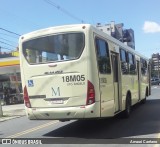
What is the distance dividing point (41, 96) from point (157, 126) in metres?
3.94

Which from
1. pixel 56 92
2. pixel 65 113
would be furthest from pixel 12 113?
pixel 65 113

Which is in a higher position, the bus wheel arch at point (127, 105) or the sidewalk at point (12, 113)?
the bus wheel arch at point (127, 105)

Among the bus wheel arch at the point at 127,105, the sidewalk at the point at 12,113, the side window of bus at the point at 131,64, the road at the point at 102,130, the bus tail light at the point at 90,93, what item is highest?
the side window of bus at the point at 131,64

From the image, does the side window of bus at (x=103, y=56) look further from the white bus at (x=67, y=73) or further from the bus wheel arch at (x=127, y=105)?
the bus wheel arch at (x=127, y=105)

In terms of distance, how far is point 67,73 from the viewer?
35.6ft

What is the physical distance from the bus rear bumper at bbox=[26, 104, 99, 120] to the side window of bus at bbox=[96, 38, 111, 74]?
130 centimetres

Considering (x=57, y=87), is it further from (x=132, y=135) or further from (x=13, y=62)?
(x=13, y=62)

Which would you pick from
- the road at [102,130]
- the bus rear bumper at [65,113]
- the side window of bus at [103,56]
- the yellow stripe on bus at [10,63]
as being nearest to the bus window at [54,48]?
the side window of bus at [103,56]

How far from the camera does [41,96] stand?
11172mm

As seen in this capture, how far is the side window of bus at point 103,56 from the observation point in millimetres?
11132

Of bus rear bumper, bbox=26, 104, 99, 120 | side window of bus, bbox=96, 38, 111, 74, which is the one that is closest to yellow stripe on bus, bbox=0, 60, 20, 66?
side window of bus, bbox=96, 38, 111, 74

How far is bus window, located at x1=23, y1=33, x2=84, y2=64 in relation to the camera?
35.4 feet

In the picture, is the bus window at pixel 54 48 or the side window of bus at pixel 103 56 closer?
the bus window at pixel 54 48

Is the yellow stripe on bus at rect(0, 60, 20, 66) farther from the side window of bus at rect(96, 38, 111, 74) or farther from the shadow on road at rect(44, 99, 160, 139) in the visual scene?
the side window of bus at rect(96, 38, 111, 74)
